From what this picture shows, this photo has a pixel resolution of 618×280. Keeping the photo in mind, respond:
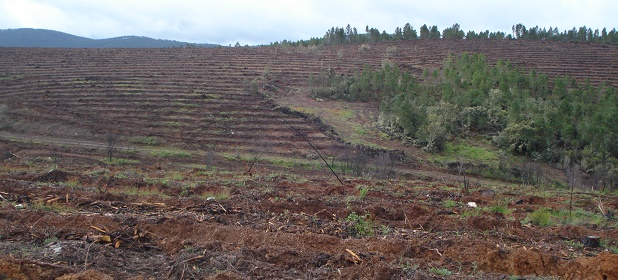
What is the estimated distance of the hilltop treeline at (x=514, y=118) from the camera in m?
25.6

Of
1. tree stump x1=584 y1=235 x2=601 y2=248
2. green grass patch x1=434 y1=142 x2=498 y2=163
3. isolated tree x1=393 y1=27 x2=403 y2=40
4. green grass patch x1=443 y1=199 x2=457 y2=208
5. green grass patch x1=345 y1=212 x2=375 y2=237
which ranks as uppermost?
isolated tree x1=393 y1=27 x2=403 y2=40

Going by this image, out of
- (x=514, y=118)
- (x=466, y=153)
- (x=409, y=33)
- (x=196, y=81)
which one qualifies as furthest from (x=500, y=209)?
(x=409, y=33)

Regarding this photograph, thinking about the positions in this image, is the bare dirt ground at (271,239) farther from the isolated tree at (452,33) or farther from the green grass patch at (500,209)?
the isolated tree at (452,33)

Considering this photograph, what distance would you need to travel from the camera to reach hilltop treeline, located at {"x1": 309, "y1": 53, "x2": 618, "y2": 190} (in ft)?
84.1

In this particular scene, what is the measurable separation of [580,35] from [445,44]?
27.8 m

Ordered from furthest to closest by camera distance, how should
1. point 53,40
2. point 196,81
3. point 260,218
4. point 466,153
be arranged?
point 53,40
point 196,81
point 466,153
point 260,218

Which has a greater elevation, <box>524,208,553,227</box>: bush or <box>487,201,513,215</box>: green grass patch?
<box>524,208,553,227</box>: bush

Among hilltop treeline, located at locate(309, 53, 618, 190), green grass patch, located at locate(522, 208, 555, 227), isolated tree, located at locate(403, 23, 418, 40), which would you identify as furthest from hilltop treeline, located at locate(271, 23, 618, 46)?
green grass patch, located at locate(522, 208, 555, 227)

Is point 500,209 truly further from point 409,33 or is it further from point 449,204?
point 409,33

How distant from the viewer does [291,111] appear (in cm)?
3372

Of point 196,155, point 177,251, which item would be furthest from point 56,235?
point 196,155

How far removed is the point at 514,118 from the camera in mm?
28531

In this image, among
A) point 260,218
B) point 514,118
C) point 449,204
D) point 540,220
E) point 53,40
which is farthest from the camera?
point 53,40

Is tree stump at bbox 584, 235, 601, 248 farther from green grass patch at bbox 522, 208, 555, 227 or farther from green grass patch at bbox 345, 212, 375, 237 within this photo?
green grass patch at bbox 345, 212, 375, 237
